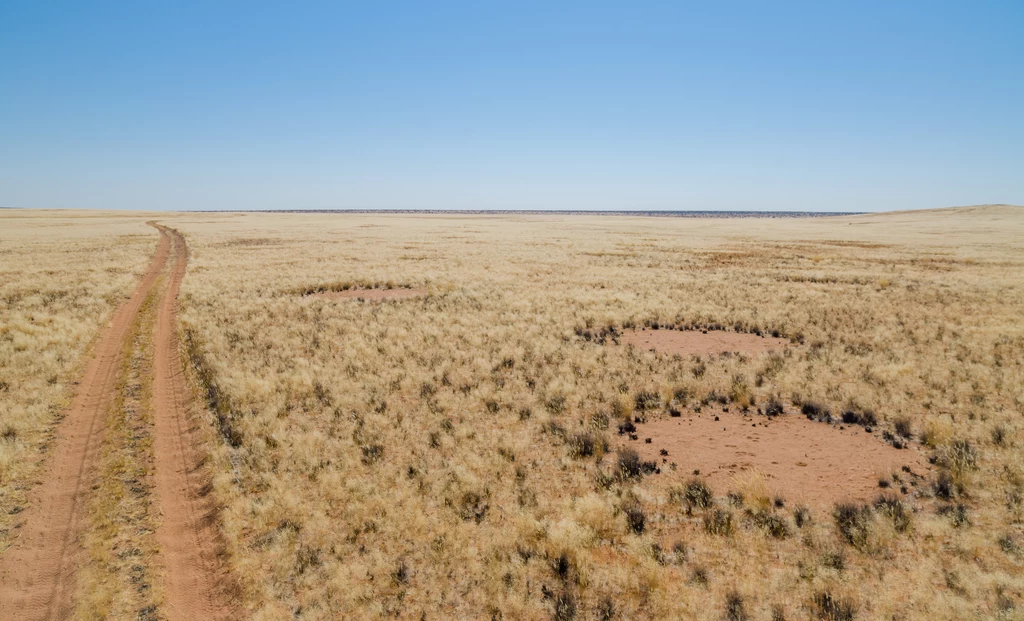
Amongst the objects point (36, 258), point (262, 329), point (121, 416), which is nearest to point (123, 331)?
point (262, 329)

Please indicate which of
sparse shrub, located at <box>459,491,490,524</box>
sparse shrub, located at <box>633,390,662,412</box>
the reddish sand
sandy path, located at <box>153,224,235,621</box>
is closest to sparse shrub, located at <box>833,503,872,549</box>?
sparse shrub, located at <box>633,390,662,412</box>

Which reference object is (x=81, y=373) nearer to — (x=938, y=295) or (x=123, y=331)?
(x=123, y=331)

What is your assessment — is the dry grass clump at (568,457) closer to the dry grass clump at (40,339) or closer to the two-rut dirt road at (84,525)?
the two-rut dirt road at (84,525)

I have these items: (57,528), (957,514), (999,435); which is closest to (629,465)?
(957,514)

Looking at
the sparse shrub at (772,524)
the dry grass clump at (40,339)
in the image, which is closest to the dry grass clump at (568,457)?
the sparse shrub at (772,524)

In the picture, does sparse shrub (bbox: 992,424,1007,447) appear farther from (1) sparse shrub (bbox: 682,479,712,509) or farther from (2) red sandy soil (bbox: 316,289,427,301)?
(2) red sandy soil (bbox: 316,289,427,301)
